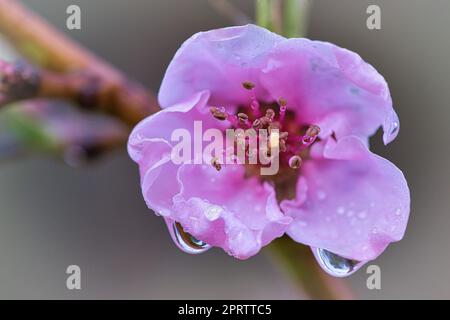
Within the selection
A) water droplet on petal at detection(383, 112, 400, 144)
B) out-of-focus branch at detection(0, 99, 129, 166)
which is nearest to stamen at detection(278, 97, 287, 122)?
water droplet on petal at detection(383, 112, 400, 144)

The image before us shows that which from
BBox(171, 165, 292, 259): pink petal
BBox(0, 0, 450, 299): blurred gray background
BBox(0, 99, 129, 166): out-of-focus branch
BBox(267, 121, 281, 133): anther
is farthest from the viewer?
BBox(0, 0, 450, 299): blurred gray background

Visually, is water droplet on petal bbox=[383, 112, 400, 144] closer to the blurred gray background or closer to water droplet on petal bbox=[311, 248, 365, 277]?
water droplet on petal bbox=[311, 248, 365, 277]

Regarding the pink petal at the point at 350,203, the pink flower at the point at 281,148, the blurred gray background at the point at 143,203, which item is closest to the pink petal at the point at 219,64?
the pink flower at the point at 281,148

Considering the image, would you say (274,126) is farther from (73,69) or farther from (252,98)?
(73,69)

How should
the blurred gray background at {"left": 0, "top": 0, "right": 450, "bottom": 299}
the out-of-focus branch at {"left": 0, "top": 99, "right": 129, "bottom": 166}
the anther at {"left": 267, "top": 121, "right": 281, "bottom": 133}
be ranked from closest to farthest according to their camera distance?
the anther at {"left": 267, "top": 121, "right": 281, "bottom": 133}, the out-of-focus branch at {"left": 0, "top": 99, "right": 129, "bottom": 166}, the blurred gray background at {"left": 0, "top": 0, "right": 450, "bottom": 299}

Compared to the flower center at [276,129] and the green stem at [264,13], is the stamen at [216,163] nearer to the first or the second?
the flower center at [276,129]
